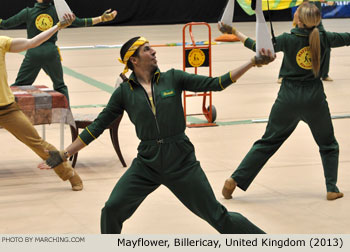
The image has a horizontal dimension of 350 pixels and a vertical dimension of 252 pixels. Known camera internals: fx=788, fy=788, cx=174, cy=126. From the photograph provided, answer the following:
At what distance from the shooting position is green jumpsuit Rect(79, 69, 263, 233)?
5793mm

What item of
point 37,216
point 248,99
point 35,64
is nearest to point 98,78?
point 248,99

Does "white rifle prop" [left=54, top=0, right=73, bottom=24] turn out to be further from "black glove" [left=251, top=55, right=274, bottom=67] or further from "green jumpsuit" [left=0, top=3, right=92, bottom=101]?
"green jumpsuit" [left=0, top=3, right=92, bottom=101]

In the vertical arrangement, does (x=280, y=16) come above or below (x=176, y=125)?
below

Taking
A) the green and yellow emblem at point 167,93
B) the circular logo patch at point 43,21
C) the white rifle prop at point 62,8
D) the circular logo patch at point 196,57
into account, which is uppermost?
the white rifle prop at point 62,8

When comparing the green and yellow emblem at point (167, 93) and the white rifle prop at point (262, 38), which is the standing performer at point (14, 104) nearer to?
the green and yellow emblem at point (167, 93)

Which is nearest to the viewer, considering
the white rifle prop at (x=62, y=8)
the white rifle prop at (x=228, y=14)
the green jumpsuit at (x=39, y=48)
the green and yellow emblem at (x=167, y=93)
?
the green and yellow emblem at (x=167, y=93)

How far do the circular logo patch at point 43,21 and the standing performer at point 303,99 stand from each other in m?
3.99

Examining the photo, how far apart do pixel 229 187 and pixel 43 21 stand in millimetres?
4070

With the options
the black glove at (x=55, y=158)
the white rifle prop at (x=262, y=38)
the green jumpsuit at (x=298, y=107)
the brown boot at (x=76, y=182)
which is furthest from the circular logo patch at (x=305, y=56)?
the black glove at (x=55, y=158)

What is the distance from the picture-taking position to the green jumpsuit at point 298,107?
7789 mm

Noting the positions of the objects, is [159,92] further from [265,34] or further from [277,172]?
[277,172]

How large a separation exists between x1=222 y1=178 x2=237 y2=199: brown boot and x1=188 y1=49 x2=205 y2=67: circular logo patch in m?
4.04

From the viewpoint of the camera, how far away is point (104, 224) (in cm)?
584

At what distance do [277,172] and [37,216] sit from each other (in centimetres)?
299
